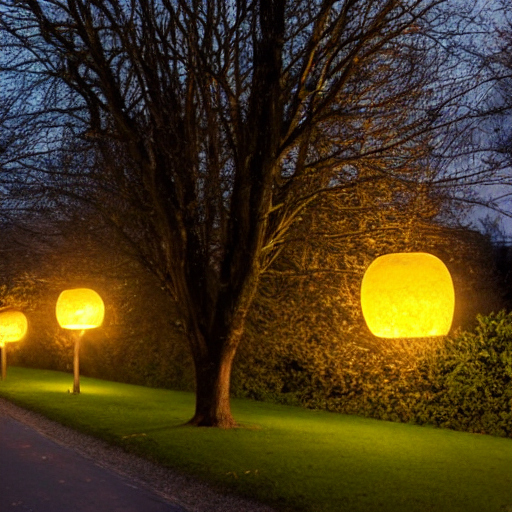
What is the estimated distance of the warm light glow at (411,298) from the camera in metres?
8.66

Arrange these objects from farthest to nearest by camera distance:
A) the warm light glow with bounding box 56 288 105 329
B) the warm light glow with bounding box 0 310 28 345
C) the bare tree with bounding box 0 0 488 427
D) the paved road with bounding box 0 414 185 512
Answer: the warm light glow with bounding box 0 310 28 345
the warm light glow with bounding box 56 288 105 329
the bare tree with bounding box 0 0 488 427
the paved road with bounding box 0 414 185 512

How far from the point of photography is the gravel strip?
293 inches

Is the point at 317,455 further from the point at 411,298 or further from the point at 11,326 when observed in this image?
the point at 11,326

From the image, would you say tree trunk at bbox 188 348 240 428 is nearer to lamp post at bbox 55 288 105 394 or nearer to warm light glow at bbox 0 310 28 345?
lamp post at bbox 55 288 105 394

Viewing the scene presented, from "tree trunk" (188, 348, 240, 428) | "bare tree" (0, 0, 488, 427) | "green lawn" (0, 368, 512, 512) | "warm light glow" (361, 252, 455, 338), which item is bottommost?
"green lawn" (0, 368, 512, 512)

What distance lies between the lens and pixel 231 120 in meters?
12.4

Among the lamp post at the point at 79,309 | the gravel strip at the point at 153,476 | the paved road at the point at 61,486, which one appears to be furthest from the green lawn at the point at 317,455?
the lamp post at the point at 79,309

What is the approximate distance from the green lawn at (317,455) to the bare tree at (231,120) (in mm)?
1495

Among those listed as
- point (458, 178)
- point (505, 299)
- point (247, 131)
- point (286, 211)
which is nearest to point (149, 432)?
point (286, 211)

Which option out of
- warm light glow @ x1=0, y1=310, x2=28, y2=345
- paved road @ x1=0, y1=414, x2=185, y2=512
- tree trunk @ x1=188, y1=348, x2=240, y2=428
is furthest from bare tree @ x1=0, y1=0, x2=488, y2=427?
warm light glow @ x1=0, y1=310, x2=28, y2=345

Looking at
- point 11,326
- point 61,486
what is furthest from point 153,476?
point 11,326

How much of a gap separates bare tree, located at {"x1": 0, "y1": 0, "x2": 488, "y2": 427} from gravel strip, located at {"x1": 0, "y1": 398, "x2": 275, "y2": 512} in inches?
90.5

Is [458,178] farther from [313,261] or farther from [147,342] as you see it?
→ [147,342]

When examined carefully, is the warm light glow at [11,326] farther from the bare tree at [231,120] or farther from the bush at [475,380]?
the bush at [475,380]
